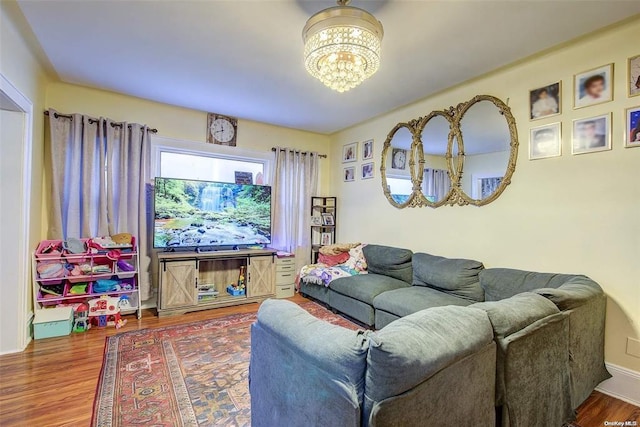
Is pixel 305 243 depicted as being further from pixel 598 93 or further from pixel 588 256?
pixel 598 93

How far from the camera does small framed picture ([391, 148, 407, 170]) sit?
3.72m

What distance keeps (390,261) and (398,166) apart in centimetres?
124

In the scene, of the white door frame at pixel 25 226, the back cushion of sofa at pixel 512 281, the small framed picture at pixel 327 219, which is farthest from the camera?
the small framed picture at pixel 327 219

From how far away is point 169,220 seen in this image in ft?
11.6

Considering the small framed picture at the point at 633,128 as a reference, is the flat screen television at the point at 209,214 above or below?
below

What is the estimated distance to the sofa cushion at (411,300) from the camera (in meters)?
2.56

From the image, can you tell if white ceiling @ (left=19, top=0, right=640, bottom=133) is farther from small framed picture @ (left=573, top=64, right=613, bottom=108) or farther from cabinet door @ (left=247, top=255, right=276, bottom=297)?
cabinet door @ (left=247, top=255, right=276, bottom=297)

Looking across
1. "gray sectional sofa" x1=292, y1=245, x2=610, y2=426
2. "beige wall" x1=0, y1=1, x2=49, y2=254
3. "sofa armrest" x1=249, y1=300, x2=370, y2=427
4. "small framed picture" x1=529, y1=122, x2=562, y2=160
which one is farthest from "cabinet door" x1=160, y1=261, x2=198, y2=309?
"small framed picture" x1=529, y1=122, x2=562, y2=160

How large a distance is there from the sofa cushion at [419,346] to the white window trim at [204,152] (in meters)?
3.64

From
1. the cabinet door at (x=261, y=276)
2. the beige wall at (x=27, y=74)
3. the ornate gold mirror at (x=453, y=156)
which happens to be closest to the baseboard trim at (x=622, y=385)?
the ornate gold mirror at (x=453, y=156)

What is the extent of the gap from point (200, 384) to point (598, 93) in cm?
356

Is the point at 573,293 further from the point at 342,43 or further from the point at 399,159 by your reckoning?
the point at 399,159

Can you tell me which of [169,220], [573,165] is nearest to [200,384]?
[169,220]

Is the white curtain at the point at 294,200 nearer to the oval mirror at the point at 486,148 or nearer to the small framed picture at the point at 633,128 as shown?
the oval mirror at the point at 486,148
